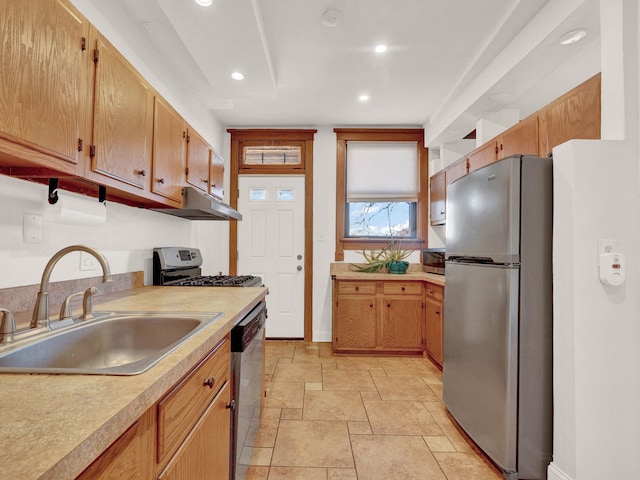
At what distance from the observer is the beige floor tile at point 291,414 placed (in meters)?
2.12

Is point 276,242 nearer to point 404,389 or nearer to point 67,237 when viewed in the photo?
point 404,389

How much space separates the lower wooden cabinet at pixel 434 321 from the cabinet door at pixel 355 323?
1.83ft

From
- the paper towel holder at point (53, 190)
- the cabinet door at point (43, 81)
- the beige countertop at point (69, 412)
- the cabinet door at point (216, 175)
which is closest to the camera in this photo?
the beige countertop at point (69, 412)

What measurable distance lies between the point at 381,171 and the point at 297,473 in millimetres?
3283

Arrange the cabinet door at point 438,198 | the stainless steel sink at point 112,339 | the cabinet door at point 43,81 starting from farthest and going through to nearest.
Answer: the cabinet door at point 438,198 → the stainless steel sink at point 112,339 → the cabinet door at point 43,81

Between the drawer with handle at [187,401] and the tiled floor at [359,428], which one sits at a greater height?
the drawer with handle at [187,401]

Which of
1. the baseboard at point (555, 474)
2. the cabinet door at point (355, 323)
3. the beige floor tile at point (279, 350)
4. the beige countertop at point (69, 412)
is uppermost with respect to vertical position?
the beige countertop at point (69, 412)

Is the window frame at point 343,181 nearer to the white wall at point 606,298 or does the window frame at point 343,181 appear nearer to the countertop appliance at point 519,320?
the countertop appliance at point 519,320

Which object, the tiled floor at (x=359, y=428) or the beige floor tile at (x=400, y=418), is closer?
the tiled floor at (x=359, y=428)

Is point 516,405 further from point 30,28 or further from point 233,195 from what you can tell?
point 233,195

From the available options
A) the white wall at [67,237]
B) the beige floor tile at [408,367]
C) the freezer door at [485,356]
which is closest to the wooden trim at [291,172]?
the beige floor tile at [408,367]

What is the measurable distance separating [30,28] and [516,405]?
95.9 inches

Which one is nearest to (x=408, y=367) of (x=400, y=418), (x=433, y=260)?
(x=400, y=418)

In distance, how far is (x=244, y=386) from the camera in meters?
1.41
